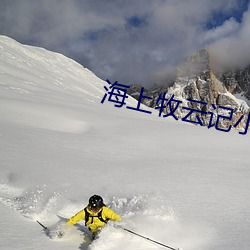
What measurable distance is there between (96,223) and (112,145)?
6353 mm

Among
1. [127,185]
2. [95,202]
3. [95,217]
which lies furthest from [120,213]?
[127,185]

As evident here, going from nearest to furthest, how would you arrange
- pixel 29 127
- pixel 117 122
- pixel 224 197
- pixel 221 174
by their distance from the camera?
pixel 224 197
pixel 221 174
pixel 29 127
pixel 117 122

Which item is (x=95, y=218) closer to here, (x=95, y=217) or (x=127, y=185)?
(x=95, y=217)

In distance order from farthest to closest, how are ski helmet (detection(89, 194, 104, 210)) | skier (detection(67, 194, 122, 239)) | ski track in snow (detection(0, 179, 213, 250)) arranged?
skier (detection(67, 194, 122, 239)) → ski helmet (detection(89, 194, 104, 210)) → ski track in snow (detection(0, 179, 213, 250))

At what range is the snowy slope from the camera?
16.5 ft

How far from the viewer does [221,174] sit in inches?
331

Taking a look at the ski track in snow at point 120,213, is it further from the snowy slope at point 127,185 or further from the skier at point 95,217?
the skier at point 95,217

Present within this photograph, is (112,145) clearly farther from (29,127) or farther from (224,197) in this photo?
(224,197)

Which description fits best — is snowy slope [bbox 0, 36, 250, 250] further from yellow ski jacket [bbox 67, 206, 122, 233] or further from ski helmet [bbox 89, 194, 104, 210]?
ski helmet [bbox 89, 194, 104, 210]

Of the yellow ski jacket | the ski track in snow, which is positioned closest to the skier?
the yellow ski jacket

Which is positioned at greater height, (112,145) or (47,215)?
(112,145)

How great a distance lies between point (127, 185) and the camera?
7.38m

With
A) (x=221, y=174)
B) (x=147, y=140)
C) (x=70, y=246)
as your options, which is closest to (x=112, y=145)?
(x=147, y=140)

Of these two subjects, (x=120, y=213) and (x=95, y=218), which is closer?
(x=95, y=218)
